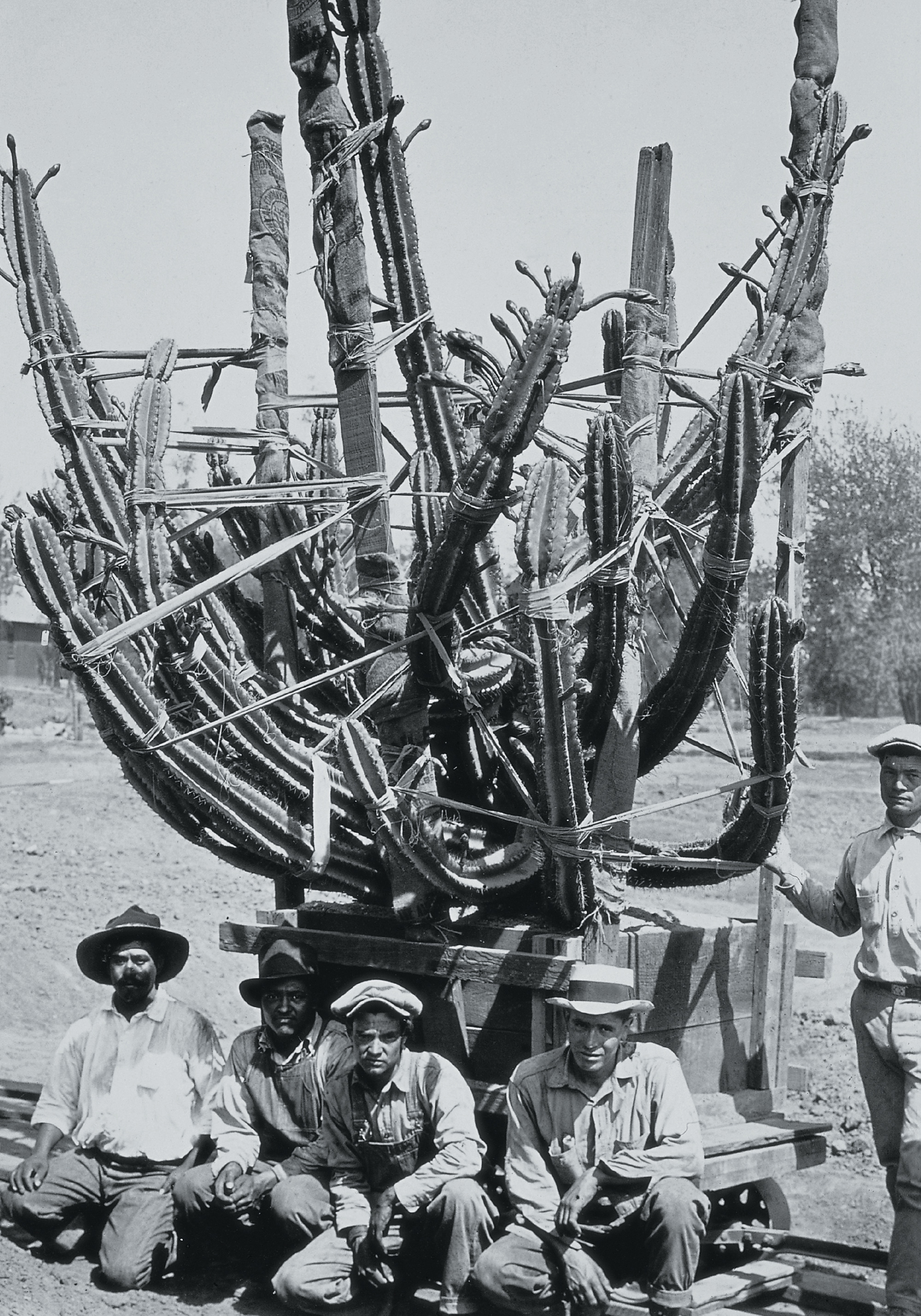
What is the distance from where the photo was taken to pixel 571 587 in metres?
4.46

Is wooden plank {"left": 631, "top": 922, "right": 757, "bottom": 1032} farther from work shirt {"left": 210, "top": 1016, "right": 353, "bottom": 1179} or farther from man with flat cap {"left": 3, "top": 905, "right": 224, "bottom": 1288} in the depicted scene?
man with flat cap {"left": 3, "top": 905, "right": 224, "bottom": 1288}

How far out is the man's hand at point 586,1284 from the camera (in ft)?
14.0

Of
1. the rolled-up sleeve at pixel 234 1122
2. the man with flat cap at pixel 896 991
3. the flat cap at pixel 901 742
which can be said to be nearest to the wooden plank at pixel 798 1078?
the man with flat cap at pixel 896 991

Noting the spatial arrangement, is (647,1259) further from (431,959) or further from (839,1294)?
(431,959)

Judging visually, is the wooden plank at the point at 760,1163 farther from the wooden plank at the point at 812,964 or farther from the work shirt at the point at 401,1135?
the work shirt at the point at 401,1135

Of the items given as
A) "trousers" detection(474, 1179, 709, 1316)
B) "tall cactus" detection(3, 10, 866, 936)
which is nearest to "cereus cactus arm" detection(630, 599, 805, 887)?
"tall cactus" detection(3, 10, 866, 936)

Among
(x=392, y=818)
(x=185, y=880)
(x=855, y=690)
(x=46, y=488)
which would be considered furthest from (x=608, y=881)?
(x=855, y=690)

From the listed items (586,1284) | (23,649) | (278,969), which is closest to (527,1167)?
(586,1284)

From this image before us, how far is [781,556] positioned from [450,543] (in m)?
1.41

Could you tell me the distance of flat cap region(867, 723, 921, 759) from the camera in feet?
15.4

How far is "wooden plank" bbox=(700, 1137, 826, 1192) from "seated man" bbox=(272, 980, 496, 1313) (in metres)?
0.81

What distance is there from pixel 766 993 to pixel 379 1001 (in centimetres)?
179

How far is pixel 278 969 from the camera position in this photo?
5426 mm

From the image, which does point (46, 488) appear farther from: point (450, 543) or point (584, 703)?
point (584, 703)
